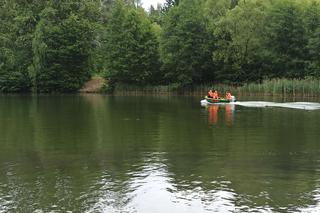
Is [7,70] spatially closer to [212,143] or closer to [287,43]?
[287,43]

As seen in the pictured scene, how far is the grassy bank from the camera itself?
60.2m

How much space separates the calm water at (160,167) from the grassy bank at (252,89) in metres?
31.1

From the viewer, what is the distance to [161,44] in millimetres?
79625

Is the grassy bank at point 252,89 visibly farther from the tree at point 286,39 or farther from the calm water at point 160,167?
the calm water at point 160,167

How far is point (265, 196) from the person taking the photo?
12.9 meters

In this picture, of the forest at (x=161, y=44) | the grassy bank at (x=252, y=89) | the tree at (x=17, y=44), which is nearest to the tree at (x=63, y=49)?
the forest at (x=161, y=44)

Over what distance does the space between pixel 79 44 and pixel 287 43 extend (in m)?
32.9

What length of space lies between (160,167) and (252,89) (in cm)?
5158

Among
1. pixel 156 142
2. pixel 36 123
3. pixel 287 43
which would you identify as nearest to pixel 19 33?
pixel 287 43

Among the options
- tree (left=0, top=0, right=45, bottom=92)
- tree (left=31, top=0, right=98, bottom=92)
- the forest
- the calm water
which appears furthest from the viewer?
tree (left=0, top=0, right=45, bottom=92)

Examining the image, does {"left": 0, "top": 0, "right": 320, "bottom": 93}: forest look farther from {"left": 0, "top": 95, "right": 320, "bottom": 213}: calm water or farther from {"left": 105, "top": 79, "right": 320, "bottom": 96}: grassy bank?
{"left": 0, "top": 95, "right": 320, "bottom": 213}: calm water

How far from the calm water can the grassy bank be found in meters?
31.1

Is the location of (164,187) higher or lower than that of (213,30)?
lower

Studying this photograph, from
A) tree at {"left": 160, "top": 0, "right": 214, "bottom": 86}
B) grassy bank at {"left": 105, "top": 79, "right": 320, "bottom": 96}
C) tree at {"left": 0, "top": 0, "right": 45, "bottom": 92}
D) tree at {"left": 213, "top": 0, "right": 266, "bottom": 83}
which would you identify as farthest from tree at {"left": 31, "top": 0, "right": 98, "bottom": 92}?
tree at {"left": 213, "top": 0, "right": 266, "bottom": 83}
